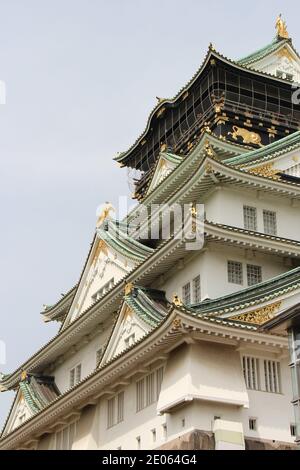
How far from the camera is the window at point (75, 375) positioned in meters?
43.8

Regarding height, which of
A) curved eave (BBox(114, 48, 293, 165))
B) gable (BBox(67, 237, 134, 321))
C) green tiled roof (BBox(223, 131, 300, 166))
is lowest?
gable (BBox(67, 237, 134, 321))

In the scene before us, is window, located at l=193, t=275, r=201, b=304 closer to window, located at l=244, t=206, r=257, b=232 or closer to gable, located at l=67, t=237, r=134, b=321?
window, located at l=244, t=206, r=257, b=232

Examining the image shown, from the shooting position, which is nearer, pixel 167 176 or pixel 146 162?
pixel 167 176

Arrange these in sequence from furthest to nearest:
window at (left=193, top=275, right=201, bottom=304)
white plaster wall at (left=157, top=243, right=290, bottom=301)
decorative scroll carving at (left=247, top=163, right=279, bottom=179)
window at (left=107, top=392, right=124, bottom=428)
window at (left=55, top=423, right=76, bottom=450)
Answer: decorative scroll carving at (left=247, top=163, right=279, bottom=179)
window at (left=55, top=423, right=76, bottom=450)
window at (left=193, top=275, right=201, bottom=304)
white plaster wall at (left=157, top=243, right=290, bottom=301)
window at (left=107, top=392, right=124, bottom=428)

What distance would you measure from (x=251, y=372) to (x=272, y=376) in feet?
3.01

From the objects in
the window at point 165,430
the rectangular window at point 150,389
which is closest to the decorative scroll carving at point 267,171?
the rectangular window at point 150,389

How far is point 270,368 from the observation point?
31.9 metres

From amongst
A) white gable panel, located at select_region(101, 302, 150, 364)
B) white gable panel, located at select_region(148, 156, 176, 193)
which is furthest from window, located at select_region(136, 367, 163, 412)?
white gable panel, located at select_region(148, 156, 176, 193)

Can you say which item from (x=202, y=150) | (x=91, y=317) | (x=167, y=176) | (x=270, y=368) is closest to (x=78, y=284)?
(x=91, y=317)

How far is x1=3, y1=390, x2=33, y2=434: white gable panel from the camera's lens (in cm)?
4488

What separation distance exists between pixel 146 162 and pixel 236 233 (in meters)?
20.7

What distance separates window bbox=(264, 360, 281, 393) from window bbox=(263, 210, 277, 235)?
8710 millimetres

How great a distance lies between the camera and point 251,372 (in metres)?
31.5
